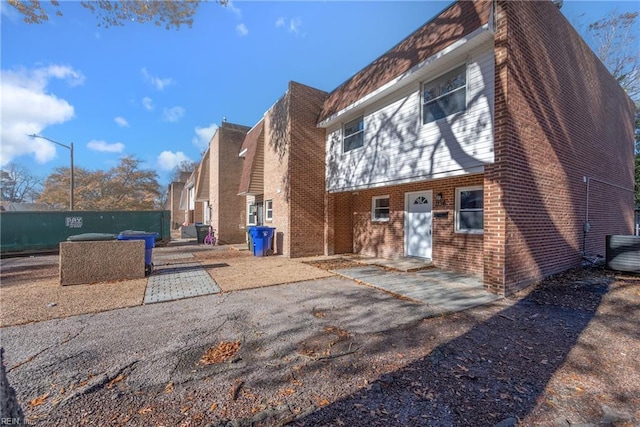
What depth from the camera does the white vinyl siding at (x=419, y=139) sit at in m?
5.81

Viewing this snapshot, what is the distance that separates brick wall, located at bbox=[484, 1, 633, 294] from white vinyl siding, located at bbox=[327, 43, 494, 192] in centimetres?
38

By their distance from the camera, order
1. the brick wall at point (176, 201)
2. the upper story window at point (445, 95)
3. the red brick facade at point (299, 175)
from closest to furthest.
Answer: the upper story window at point (445, 95), the red brick facade at point (299, 175), the brick wall at point (176, 201)

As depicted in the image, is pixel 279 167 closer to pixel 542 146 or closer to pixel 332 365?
pixel 542 146

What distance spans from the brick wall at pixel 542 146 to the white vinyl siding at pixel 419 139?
0.38 m

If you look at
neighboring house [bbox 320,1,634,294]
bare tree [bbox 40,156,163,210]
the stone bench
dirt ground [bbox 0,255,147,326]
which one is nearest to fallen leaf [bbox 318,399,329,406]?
dirt ground [bbox 0,255,147,326]

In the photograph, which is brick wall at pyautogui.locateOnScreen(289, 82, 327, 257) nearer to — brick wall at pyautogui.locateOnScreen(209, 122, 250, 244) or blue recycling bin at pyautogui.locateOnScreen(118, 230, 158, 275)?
blue recycling bin at pyautogui.locateOnScreen(118, 230, 158, 275)

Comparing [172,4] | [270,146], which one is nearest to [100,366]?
[172,4]

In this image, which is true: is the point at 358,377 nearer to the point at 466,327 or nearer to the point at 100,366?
the point at 466,327

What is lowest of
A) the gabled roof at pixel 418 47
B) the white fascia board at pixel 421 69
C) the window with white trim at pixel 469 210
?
the window with white trim at pixel 469 210

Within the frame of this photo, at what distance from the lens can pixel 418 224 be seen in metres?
8.93

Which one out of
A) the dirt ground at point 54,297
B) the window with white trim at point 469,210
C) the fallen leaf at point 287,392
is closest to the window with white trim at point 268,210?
the dirt ground at point 54,297

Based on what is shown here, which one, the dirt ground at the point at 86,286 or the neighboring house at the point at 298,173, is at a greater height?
the neighboring house at the point at 298,173

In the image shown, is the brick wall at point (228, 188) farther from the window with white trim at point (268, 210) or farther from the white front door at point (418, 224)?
the white front door at point (418, 224)

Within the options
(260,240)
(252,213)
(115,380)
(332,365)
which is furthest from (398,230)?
(252,213)
